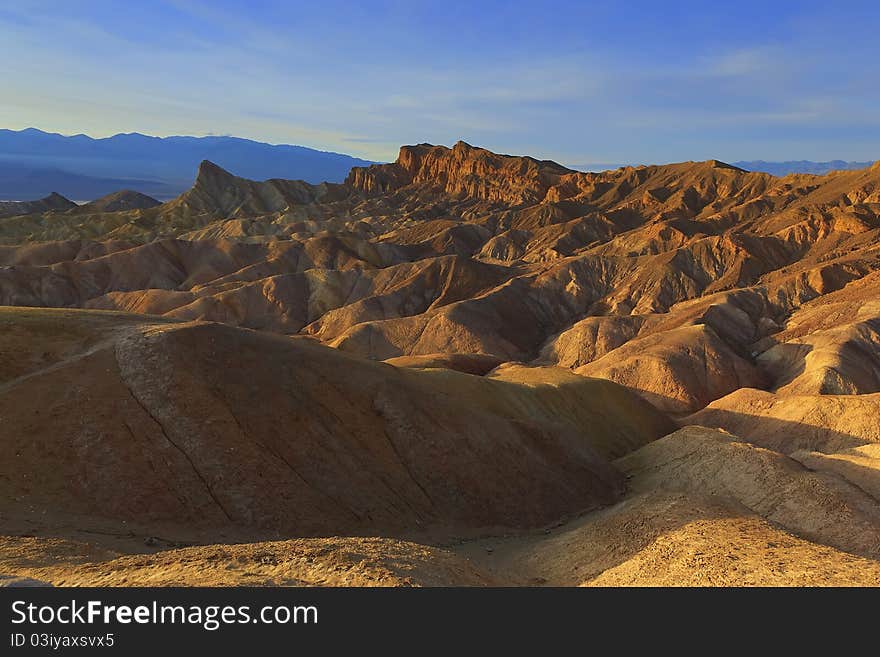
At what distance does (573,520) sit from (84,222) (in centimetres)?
14065

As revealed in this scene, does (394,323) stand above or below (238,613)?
below

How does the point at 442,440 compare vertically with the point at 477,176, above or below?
below

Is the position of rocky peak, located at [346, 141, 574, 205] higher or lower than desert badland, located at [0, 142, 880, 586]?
higher

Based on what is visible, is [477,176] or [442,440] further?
[477,176]

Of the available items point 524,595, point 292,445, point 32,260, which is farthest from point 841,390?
point 32,260

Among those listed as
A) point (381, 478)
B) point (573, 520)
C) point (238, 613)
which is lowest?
point (573, 520)

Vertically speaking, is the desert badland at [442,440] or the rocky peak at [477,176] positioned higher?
the rocky peak at [477,176]

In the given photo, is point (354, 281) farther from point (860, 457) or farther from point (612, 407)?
point (860, 457)

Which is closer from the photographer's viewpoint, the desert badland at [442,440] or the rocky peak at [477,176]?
the desert badland at [442,440]

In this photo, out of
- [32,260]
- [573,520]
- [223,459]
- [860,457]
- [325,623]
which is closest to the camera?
[325,623]

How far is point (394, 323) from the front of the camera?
236 feet

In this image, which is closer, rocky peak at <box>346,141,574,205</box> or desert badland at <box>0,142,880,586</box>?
desert badland at <box>0,142,880,586</box>

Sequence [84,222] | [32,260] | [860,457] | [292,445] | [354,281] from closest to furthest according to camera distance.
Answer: [292,445]
[860,457]
[354,281]
[32,260]
[84,222]

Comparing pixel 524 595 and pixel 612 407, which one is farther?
pixel 612 407
